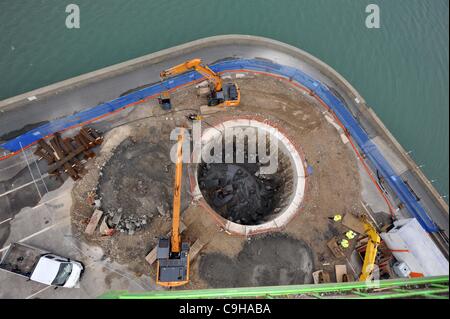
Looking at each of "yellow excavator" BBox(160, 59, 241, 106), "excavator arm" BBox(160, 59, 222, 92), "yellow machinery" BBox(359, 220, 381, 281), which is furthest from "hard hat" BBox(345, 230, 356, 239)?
"excavator arm" BBox(160, 59, 222, 92)

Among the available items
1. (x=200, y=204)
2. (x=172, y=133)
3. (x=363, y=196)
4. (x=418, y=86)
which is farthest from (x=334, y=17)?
(x=200, y=204)

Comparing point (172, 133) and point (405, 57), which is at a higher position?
point (405, 57)

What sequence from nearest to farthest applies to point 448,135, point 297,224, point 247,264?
point 247,264 < point 297,224 < point 448,135

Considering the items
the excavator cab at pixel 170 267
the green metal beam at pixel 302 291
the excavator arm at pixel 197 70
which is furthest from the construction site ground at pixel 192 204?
the green metal beam at pixel 302 291

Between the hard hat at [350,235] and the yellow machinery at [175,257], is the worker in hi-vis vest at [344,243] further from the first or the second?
the yellow machinery at [175,257]

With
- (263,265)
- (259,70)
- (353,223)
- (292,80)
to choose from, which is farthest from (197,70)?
(353,223)

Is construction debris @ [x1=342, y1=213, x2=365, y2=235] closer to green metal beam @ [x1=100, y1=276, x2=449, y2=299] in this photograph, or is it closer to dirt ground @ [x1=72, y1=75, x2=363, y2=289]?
dirt ground @ [x1=72, y1=75, x2=363, y2=289]

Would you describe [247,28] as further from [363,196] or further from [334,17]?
[363,196]
